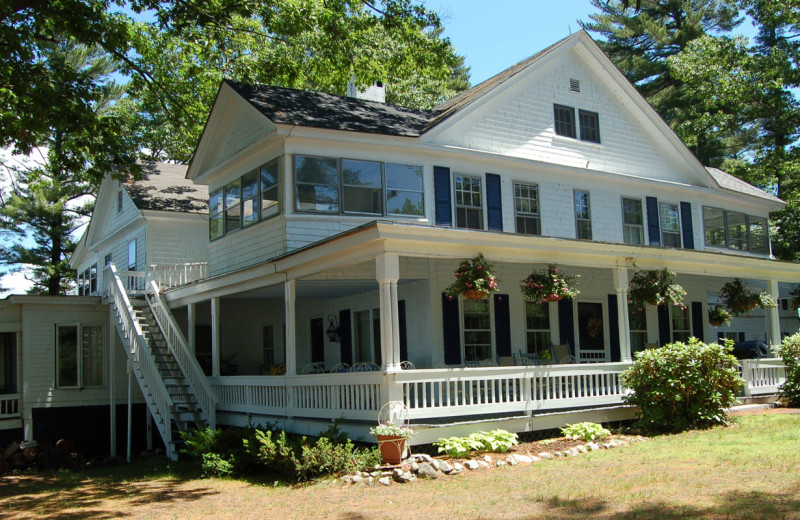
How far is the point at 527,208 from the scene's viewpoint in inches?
733

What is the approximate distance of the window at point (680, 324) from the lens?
20906 mm

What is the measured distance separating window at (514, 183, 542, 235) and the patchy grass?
687 centimetres

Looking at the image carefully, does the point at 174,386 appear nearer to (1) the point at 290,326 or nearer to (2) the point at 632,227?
(1) the point at 290,326

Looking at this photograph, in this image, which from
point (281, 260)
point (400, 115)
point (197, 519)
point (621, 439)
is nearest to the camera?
point (197, 519)

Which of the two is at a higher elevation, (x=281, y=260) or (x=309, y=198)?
(x=309, y=198)

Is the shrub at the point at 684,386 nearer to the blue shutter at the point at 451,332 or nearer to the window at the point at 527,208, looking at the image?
the blue shutter at the point at 451,332

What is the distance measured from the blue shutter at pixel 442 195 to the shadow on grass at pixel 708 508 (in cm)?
946

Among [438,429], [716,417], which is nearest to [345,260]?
[438,429]

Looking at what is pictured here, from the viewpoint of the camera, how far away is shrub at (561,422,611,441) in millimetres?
13055

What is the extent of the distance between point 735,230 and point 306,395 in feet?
49.7

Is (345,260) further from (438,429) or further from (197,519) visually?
(197,519)

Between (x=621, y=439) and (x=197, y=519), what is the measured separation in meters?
7.32

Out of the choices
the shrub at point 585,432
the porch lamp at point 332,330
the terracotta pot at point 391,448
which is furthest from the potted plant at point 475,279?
the porch lamp at point 332,330

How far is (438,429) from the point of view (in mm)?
12062
